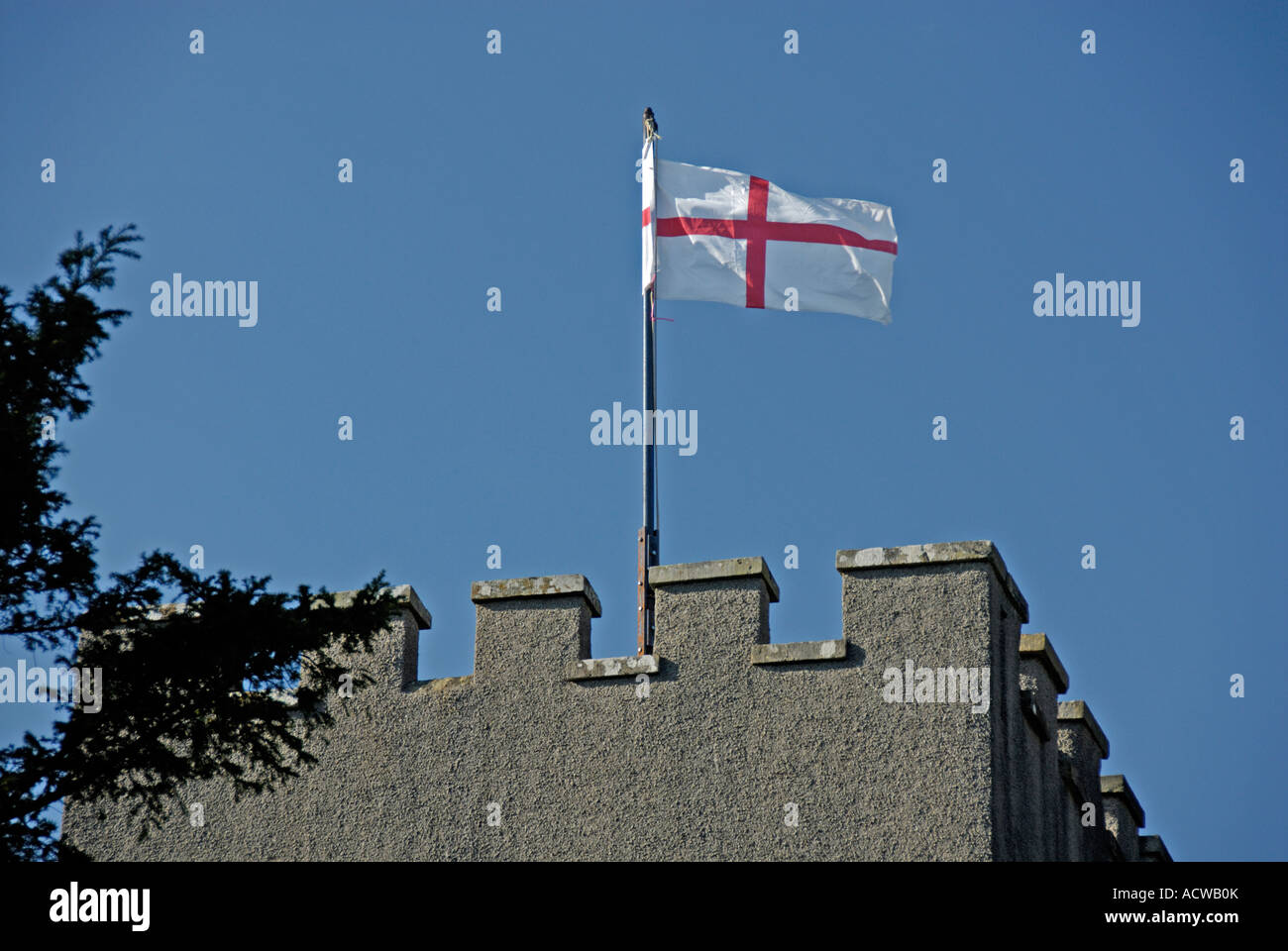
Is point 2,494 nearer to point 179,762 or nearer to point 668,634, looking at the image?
point 179,762

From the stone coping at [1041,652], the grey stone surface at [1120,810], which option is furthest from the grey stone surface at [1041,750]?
the grey stone surface at [1120,810]

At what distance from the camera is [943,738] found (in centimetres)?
1122

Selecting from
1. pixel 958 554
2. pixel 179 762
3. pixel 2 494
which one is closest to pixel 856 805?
pixel 958 554

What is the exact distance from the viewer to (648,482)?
1391 cm

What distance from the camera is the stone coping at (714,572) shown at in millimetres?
11992

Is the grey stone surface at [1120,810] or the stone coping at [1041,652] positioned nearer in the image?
the stone coping at [1041,652]

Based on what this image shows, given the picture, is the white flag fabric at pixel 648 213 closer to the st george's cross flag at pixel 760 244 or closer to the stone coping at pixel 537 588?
the st george's cross flag at pixel 760 244

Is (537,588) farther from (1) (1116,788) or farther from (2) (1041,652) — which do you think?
(1) (1116,788)

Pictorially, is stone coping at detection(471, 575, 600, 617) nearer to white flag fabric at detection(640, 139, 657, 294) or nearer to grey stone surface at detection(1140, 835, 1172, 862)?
white flag fabric at detection(640, 139, 657, 294)

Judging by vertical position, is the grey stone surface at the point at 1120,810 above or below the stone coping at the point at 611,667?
below

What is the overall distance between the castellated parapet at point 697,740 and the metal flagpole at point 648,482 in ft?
1.38

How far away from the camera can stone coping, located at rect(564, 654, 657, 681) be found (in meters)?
12.0

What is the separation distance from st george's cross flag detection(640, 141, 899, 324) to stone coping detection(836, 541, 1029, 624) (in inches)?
181

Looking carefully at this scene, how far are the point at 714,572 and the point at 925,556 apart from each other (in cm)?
144
